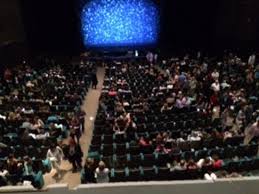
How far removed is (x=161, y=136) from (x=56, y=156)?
292 cm

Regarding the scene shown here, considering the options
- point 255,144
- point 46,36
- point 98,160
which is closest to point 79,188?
point 98,160

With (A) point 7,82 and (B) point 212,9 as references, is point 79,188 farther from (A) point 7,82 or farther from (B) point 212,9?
(B) point 212,9

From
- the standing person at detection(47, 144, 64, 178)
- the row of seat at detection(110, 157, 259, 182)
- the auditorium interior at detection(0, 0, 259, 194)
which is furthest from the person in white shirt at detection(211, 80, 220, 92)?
the standing person at detection(47, 144, 64, 178)

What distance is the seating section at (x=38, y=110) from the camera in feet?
41.9

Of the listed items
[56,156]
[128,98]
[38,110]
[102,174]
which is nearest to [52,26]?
[128,98]

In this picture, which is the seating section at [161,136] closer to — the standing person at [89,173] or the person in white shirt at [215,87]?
the person in white shirt at [215,87]

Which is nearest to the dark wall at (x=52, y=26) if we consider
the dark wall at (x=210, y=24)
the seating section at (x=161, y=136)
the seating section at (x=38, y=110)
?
the seating section at (x=38, y=110)

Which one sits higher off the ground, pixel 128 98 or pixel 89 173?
pixel 128 98

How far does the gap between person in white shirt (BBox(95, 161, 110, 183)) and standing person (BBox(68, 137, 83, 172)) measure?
5.41ft

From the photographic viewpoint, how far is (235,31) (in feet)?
92.1

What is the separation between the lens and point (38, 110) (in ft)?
54.2

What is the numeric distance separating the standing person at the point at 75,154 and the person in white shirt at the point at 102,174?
64.9 inches

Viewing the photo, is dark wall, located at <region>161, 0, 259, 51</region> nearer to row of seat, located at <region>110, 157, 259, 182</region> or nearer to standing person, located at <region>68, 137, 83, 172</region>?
standing person, located at <region>68, 137, 83, 172</region>

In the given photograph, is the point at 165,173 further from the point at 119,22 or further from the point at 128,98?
the point at 119,22
